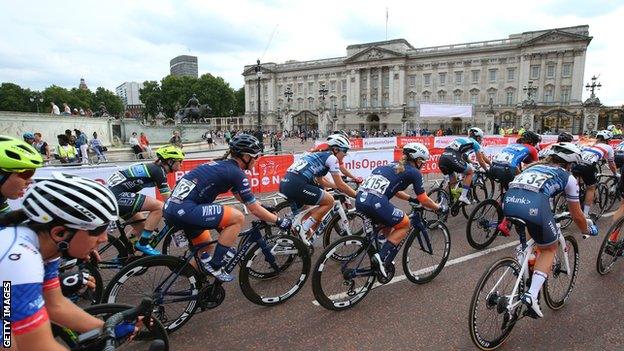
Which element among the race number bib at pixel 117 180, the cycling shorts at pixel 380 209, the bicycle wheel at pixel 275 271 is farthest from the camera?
the race number bib at pixel 117 180

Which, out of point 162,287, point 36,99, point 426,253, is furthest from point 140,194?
point 36,99

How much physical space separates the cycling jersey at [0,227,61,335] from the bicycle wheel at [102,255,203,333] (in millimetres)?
1649

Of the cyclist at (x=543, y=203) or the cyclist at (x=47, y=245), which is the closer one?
the cyclist at (x=47, y=245)

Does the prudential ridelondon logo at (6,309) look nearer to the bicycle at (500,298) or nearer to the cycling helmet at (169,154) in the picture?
the bicycle at (500,298)

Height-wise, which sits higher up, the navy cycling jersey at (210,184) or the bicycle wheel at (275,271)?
the navy cycling jersey at (210,184)

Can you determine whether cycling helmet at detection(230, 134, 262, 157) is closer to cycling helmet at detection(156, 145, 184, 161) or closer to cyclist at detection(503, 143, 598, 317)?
cycling helmet at detection(156, 145, 184, 161)

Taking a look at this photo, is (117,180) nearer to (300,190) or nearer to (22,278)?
(300,190)

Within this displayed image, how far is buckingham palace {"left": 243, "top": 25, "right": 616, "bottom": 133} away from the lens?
6556cm

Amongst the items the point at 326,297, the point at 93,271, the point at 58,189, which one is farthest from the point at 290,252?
the point at 58,189

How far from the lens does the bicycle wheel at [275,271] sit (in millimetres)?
4180

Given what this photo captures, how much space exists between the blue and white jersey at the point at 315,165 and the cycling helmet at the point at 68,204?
3725mm

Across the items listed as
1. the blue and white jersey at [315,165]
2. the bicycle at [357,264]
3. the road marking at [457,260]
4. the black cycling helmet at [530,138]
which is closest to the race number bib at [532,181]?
the bicycle at [357,264]

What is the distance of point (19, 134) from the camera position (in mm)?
21562

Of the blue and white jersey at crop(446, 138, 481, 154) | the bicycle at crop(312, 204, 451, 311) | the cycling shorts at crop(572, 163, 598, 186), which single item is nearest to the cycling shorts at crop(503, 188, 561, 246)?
the bicycle at crop(312, 204, 451, 311)
